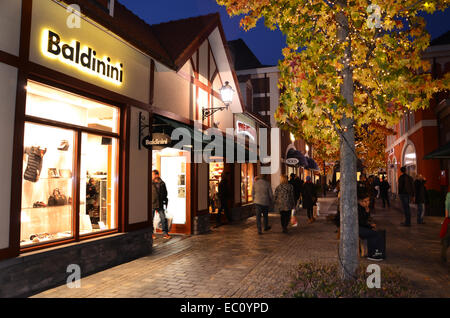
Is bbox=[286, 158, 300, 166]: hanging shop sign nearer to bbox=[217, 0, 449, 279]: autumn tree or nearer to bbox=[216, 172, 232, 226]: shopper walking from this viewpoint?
bbox=[216, 172, 232, 226]: shopper walking

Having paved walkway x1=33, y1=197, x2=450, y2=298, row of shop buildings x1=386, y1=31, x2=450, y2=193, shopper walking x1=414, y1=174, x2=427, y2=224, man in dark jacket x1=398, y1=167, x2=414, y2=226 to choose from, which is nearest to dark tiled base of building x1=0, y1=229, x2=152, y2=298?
paved walkway x1=33, y1=197, x2=450, y2=298

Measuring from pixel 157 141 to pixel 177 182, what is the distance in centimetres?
362

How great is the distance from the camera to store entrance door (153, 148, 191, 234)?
10.5 meters

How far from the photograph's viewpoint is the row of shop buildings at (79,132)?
4.90 metres

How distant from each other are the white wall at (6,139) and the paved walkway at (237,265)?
48.9 inches

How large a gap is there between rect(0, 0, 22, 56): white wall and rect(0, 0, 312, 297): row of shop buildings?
0.05ft

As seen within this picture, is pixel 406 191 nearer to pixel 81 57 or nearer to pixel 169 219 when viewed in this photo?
pixel 169 219

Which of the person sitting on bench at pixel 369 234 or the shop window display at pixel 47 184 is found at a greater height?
the shop window display at pixel 47 184

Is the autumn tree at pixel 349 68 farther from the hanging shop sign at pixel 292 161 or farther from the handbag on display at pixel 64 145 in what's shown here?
the hanging shop sign at pixel 292 161

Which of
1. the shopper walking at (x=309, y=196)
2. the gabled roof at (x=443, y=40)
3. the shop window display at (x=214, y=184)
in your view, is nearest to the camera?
the shopper walking at (x=309, y=196)

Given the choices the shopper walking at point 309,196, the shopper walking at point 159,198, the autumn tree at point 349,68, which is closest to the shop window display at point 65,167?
the shopper walking at point 159,198

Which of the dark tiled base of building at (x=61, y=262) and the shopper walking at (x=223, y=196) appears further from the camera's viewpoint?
the shopper walking at (x=223, y=196)

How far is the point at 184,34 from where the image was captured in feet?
35.5
